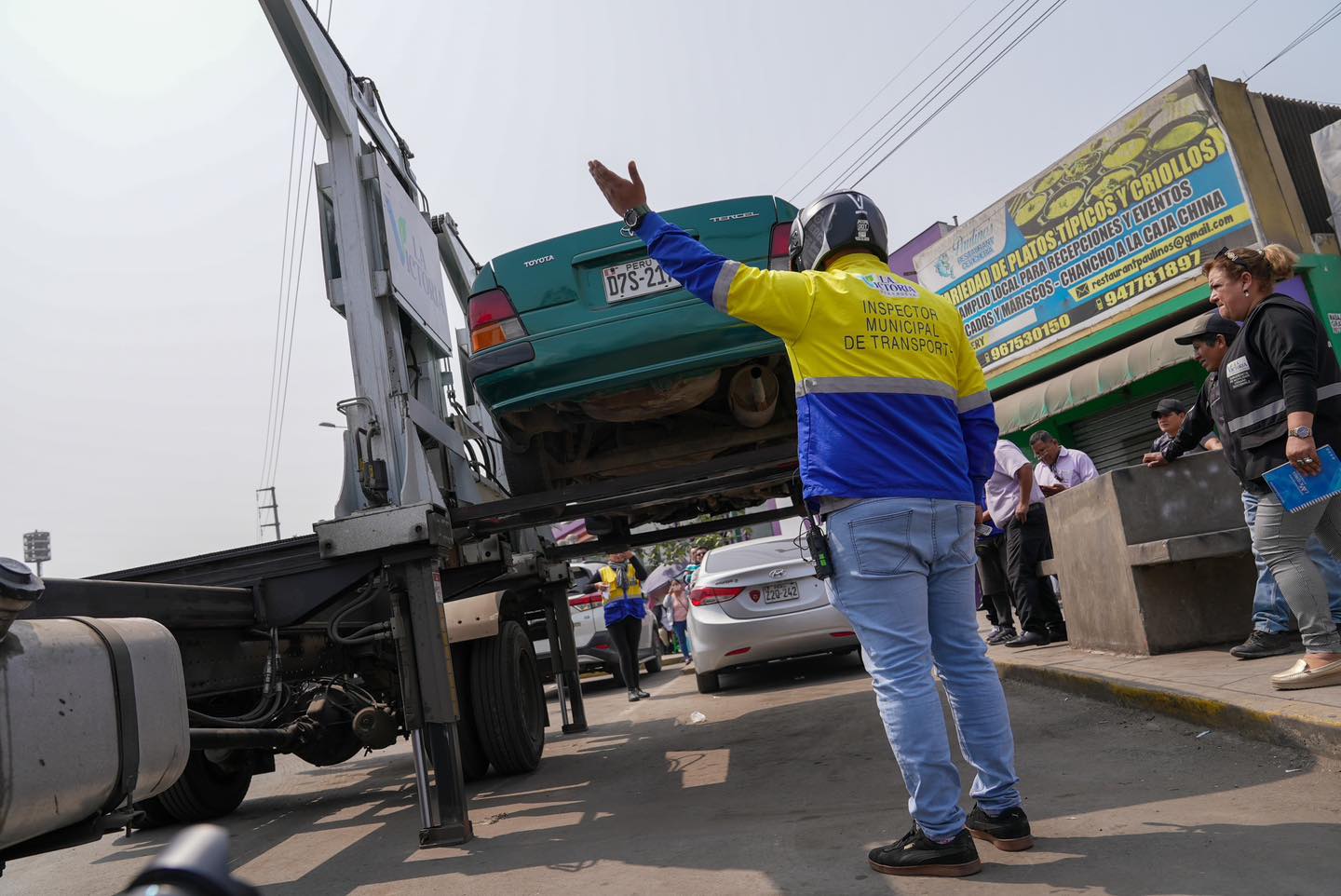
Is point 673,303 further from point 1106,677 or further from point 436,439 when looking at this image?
point 1106,677

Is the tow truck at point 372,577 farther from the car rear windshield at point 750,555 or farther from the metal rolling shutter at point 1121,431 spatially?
the metal rolling shutter at point 1121,431

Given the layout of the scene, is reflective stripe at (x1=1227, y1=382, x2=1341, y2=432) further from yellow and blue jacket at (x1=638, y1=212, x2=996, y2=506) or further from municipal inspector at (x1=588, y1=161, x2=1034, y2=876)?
yellow and blue jacket at (x1=638, y1=212, x2=996, y2=506)

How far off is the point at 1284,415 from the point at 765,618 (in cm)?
559

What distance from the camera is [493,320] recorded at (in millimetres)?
5027

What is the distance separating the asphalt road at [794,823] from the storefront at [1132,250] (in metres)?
9.34

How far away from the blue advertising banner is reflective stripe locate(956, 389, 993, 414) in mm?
10094

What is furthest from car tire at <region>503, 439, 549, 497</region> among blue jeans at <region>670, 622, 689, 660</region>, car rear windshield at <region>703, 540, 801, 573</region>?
blue jeans at <region>670, 622, 689, 660</region>

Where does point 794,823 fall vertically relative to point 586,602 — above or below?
below

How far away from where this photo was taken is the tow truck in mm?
4418

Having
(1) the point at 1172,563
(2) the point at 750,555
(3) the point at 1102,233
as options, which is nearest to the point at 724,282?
(1) the point at 1172,563

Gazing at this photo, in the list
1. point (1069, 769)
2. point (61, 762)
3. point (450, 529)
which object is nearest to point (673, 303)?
point (450, 529)

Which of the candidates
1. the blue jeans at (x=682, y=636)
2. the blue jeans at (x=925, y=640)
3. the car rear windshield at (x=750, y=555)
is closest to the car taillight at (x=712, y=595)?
the car rear windshield at (x=750, y=555)

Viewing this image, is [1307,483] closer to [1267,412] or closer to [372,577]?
[1267,412]

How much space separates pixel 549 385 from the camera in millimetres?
4922
